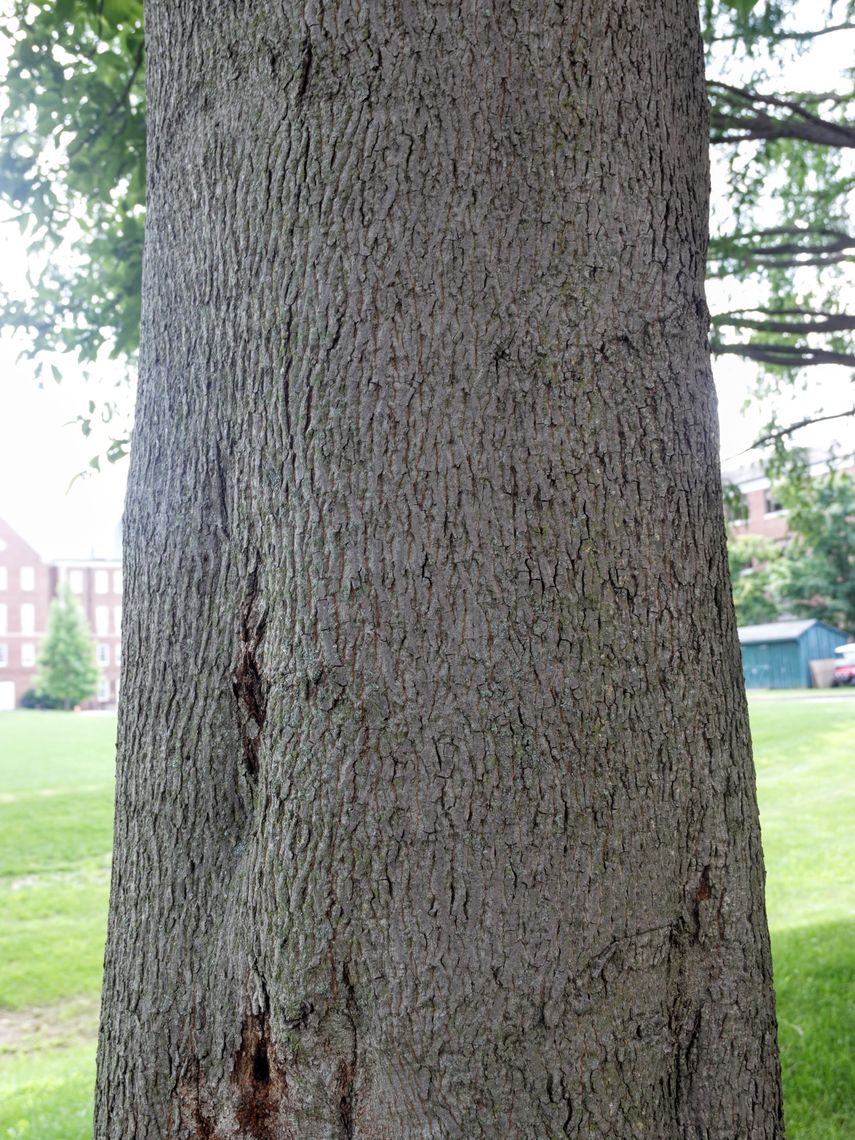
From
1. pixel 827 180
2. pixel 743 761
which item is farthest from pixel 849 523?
pixel 743 761

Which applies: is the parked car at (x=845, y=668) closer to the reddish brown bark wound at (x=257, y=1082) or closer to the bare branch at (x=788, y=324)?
the bare branch at (x=788, y=324)

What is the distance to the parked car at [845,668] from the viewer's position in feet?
102

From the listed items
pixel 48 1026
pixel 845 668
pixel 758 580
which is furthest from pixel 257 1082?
pixel 758 580

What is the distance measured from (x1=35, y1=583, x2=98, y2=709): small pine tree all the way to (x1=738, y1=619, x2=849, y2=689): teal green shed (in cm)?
4035

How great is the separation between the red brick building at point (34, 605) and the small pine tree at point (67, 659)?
6.06ft

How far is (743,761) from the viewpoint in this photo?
1.53m

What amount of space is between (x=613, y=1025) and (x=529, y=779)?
14.5 inches

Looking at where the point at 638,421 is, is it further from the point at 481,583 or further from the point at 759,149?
the point at 759,149

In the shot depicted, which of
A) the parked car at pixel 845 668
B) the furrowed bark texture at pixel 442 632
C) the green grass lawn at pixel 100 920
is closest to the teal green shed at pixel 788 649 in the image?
the parked car at pixel 845 668

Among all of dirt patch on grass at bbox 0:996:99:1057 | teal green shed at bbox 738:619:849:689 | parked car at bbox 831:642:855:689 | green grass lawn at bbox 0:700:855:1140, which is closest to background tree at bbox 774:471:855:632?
teal green shed at bbox 738:619:849:689

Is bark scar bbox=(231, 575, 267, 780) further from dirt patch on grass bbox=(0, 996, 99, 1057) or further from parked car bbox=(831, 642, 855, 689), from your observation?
parked car bbox=(831, 642, 855, 689)

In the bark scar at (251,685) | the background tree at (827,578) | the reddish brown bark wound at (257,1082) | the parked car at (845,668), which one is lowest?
the parked car at (845,668)

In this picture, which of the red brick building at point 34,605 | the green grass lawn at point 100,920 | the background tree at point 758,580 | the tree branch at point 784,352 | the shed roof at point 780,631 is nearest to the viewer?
the green grass lawn at point 100,920

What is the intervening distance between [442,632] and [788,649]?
33.3 m
